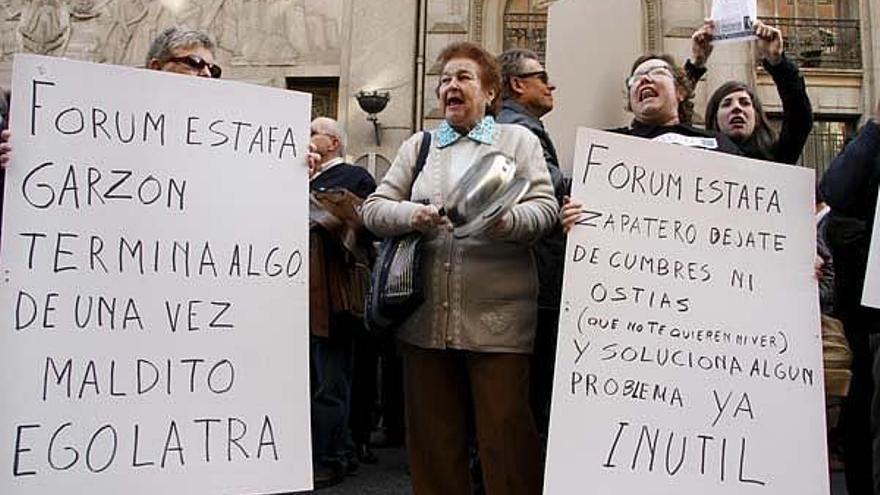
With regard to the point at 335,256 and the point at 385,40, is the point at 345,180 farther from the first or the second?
the point at 385,40

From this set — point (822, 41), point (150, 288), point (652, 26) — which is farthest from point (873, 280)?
point (822, 41)

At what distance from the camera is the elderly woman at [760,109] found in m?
2.44

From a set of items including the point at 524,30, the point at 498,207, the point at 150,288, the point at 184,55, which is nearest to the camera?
the point at 150,288

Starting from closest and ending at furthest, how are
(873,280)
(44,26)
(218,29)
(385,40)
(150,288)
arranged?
(150,288), (873,280), (385,40), (218,29), (44,26)

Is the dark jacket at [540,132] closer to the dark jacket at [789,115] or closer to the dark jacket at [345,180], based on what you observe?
the dark jacket at [789,115]

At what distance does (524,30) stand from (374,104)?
2184 mm

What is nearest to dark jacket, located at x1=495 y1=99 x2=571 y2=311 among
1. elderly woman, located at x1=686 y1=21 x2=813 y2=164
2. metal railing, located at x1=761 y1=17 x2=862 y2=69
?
elderly woman, located at x1=686 y1=21 x2=813 y2=164

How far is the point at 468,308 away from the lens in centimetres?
217

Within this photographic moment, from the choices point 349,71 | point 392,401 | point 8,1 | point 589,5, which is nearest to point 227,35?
point 349,71

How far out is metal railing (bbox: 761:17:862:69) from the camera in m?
10.4

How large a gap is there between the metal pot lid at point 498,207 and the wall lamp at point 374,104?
7.88m

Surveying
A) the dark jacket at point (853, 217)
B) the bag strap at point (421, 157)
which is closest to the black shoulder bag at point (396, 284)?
the bag strap at point (421, 157)

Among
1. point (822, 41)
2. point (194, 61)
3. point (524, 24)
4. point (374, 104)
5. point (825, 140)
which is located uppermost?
point (524, 24)

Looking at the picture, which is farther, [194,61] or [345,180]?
[345,180]
